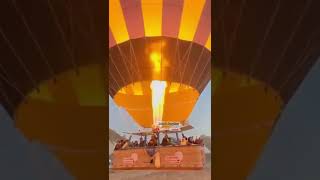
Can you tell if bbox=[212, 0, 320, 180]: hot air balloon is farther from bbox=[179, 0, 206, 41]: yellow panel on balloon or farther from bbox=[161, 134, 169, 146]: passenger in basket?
bbox=[161, 134, 169, 146]: passenger in basket

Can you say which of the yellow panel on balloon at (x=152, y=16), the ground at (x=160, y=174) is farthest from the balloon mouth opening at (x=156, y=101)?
the yellow panel on balloon at (x=152, y=16)

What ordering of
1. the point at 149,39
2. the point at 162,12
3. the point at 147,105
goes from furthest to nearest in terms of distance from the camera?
1. the point at 147,105
2. the point at 149,39
3. the point at 162,12

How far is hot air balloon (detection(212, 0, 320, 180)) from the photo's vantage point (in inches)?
115

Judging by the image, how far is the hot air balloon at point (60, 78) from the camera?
2920mm

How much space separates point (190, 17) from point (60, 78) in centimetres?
101

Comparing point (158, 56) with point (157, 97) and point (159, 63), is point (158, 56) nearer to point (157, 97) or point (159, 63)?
point (159, 63)

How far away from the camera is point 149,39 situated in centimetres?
402

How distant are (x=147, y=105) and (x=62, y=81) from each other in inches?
63.6

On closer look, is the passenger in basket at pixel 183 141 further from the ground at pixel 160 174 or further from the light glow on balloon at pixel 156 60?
the light glow on balloon at pixel 156 60

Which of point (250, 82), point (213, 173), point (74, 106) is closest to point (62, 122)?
point (74, 106)

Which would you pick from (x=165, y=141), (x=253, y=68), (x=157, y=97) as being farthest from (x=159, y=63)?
(x=253, y=68)

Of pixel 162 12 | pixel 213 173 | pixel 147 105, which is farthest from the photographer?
pixel 147 105

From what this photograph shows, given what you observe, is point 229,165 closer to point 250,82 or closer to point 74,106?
point 250,82

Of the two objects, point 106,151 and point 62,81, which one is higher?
point 62,81
